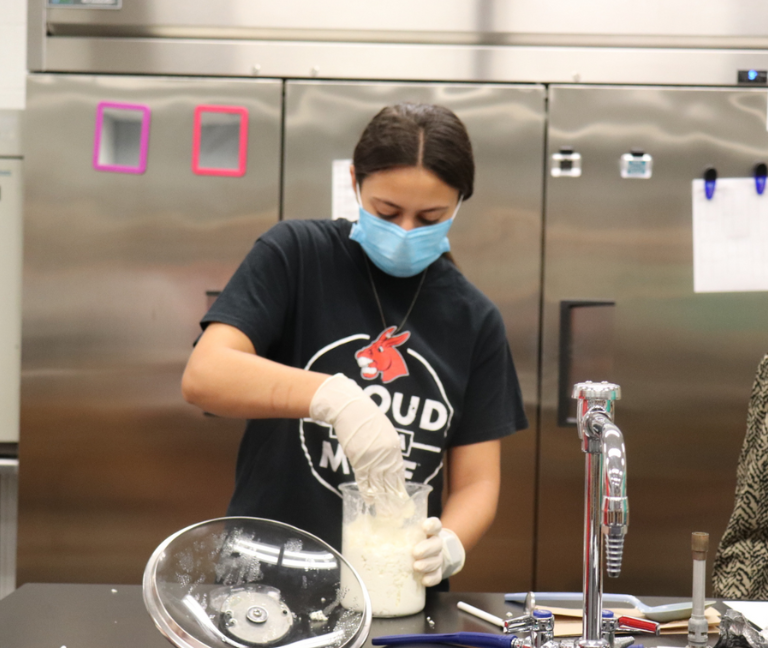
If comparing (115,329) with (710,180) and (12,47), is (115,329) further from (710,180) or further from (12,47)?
(710,180)

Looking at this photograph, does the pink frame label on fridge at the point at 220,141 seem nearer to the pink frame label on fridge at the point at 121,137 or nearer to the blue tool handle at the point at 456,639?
the pink frame label on fridge at the point at 121,137

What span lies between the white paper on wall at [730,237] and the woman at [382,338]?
103cm

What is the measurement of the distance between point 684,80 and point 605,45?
238 millimetres

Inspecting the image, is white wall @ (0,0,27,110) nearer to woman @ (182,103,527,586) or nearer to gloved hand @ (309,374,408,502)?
woman @ (182,103,527,586)

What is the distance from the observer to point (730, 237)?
2.07 meters

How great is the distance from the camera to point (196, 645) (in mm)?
671

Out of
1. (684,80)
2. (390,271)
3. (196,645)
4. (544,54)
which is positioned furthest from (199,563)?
(684,80)

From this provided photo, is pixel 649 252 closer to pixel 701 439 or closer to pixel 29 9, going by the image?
pixel 701 439

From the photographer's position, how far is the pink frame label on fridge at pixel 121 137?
6.75ft

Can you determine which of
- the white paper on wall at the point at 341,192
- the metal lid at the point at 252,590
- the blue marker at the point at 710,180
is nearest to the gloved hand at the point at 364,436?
the metal lid at the point at 252,590

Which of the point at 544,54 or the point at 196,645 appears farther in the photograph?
the point at 544,54

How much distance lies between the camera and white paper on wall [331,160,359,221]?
2057mm

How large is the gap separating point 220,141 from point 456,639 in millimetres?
1594

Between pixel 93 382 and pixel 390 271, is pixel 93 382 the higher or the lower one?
the lower one
